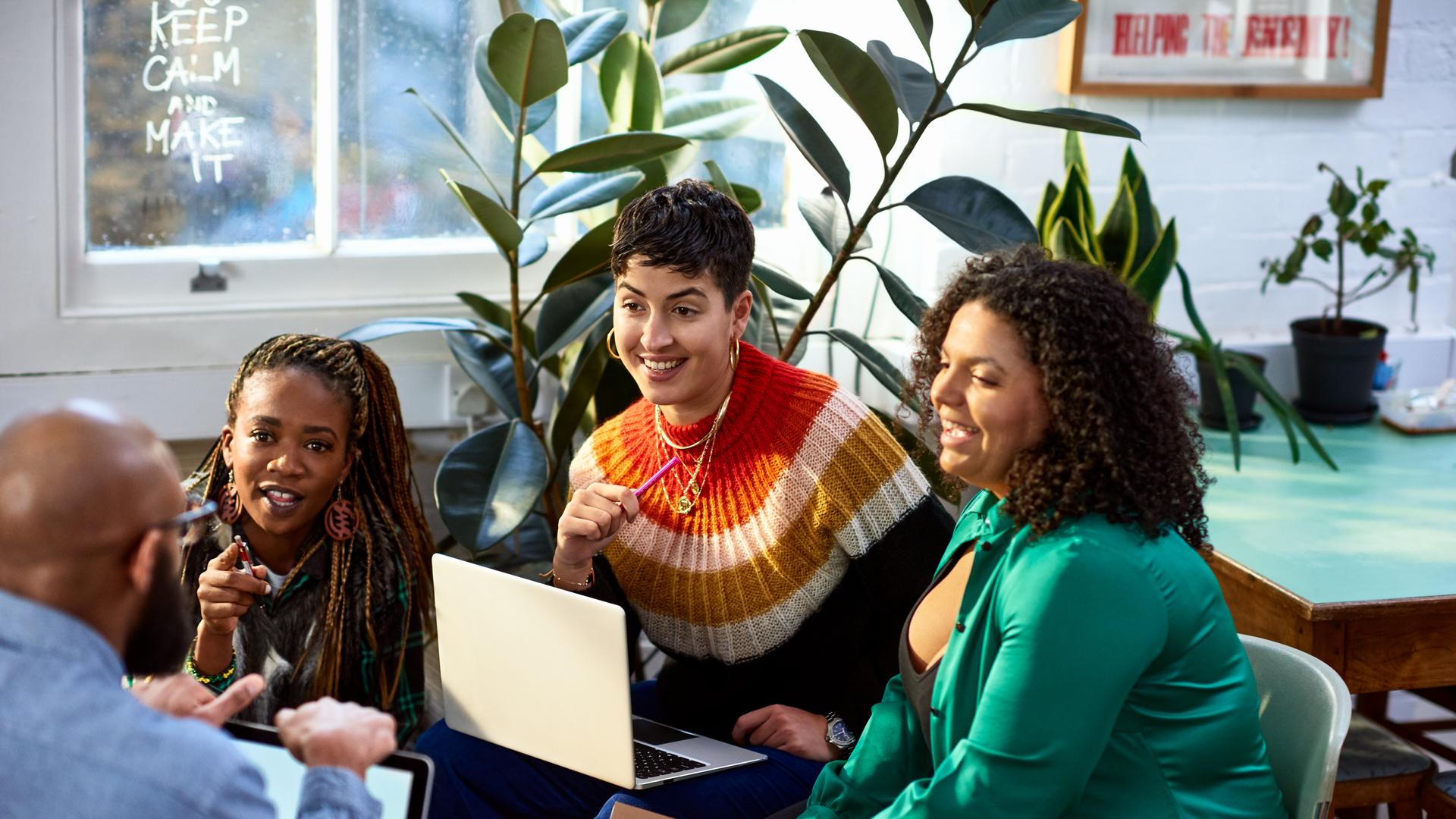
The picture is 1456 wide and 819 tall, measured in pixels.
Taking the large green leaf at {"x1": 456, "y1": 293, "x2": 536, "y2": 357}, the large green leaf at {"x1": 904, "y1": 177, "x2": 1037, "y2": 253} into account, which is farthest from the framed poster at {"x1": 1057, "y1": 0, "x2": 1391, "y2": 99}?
the large green leaf at {"x1": 456, "y1": 293, "x2": 536, "y2": 357}

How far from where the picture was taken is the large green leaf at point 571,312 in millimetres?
1977

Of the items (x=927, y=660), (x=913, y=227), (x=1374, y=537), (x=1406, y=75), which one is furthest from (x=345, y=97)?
(x=1406, y=75)

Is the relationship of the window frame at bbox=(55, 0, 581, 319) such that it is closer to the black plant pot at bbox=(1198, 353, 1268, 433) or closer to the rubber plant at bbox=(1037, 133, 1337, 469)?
the rubber plant at bbox=(1037, 133, 1337, 469)

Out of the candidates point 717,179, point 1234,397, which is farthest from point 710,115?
point 1234,397

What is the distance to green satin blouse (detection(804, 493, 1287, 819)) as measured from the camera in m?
1.05

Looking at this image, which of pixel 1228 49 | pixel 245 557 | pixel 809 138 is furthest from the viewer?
pixel 1228 49

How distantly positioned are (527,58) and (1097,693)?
1208 mm

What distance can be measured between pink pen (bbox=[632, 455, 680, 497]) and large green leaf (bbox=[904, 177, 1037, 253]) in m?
0.53

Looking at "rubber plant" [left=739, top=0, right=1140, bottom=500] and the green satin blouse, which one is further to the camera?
"rubber plant" [left=739, top=0, right=1140, bottom=500]

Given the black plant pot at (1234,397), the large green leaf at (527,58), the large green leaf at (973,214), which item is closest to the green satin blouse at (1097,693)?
the large green leaf at (973,214)

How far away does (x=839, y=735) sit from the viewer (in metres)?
1.52

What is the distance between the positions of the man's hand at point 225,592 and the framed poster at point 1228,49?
70.4 inches

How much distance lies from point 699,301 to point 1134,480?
0.59 meters

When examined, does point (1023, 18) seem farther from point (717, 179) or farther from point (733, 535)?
point (733, 535)
